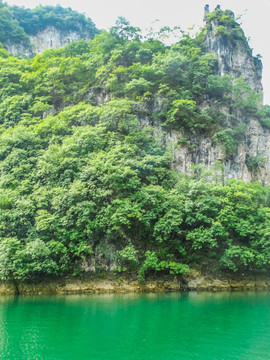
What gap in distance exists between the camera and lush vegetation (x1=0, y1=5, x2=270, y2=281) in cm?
1850

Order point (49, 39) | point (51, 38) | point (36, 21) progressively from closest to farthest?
point (36, 21) → point (49, 39) → point (51, 38)

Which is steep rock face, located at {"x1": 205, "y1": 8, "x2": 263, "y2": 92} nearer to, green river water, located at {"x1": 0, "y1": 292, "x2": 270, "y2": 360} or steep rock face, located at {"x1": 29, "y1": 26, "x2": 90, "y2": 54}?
green river water, located at {"x1": 0, "y1": 292, "x2": 270, "y2": 360}

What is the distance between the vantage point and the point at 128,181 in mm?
19297

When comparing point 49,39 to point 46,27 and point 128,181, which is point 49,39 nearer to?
point 46,27

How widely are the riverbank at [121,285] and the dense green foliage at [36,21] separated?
34.0 metres

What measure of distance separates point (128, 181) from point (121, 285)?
20.1 feet

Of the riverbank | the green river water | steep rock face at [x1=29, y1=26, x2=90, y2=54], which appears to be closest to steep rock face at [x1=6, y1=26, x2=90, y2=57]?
steep rock face at [x1=29, y1=26, x2=90, y2=54]

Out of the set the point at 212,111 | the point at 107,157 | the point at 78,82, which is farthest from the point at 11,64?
the point at 212,111

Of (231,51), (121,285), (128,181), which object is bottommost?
(121,285)

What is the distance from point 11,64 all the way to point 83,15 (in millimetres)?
22934

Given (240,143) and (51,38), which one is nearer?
(240,143)

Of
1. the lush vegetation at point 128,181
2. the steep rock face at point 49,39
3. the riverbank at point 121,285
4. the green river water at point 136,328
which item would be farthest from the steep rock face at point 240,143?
the steep rock face at point 49,39

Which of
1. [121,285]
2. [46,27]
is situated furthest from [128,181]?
[46,27]

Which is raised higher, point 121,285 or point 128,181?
point 128,181
